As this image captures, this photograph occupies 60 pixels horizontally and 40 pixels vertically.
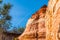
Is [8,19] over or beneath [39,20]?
over

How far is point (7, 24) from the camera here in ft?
110

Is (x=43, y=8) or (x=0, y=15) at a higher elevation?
(x=0, y=15)

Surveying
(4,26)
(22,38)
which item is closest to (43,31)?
(22,38)

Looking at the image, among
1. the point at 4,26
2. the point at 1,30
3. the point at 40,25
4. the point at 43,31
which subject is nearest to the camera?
the point at 43,31

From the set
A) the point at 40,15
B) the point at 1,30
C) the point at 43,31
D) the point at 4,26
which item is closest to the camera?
the point at 43,31

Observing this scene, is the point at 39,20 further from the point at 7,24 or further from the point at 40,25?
the point at 7,24

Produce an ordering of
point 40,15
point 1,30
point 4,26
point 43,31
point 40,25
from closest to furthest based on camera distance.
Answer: point 43,31 < point 40,25 < point 40,15 < point 1,30 < point 4,26

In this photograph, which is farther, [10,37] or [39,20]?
[10,37]

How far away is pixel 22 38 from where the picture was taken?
38.4 ft

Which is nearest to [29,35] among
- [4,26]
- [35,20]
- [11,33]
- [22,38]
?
[22,38]

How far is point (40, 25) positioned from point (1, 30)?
19.0m

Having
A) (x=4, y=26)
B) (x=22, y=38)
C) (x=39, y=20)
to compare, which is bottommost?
(x=22, y=38)

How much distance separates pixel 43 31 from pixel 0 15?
2423 cm

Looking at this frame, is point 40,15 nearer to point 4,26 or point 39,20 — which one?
point 39,20
